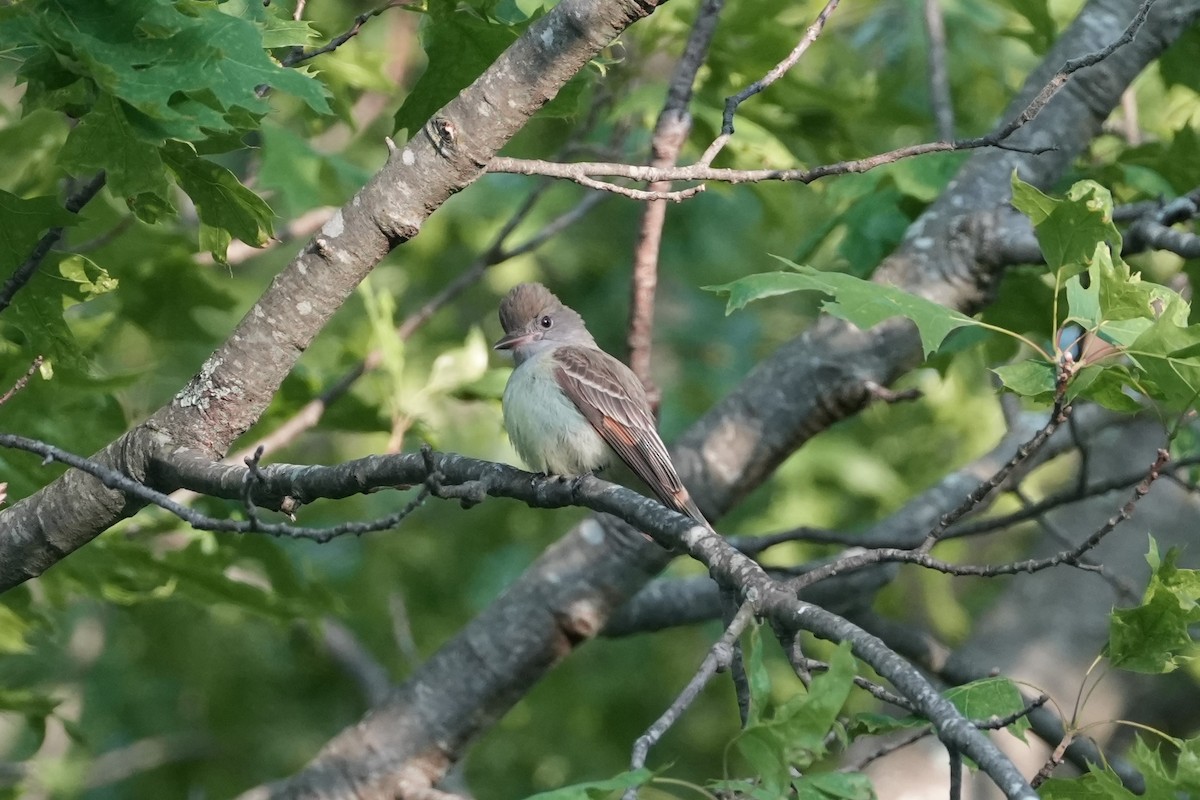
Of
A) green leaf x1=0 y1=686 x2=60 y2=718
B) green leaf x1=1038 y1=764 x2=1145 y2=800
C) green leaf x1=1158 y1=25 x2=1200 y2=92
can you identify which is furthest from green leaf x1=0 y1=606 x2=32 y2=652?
green leaf x1=1158 y1=25 x2=1200 y2=92

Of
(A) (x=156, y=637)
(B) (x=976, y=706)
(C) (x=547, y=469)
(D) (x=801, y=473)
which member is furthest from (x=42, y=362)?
(D) (x=801, y=473)

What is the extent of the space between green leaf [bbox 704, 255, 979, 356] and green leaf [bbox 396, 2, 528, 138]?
1.39 meters

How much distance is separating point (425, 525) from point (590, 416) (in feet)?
21.3

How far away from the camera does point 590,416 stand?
5.44 metres

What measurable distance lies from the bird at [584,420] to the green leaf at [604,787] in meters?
2.51

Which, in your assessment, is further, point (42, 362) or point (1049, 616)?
point (1049, 616)

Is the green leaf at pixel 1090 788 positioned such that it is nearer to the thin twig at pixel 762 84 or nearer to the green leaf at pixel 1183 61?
the thin twig at pixel 762 84

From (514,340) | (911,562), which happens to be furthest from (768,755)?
(514,340)

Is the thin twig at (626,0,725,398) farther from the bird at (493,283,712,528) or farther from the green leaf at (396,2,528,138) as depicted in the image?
the green leaf at (396,2,528,138)

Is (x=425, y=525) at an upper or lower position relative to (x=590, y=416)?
lower

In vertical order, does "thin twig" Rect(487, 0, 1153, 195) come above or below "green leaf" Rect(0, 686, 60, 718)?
above

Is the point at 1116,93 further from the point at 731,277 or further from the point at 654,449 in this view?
the point at 731,277

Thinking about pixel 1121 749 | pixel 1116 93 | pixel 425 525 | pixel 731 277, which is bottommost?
pixel 1121 749

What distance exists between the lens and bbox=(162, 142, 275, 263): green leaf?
3738 mm
